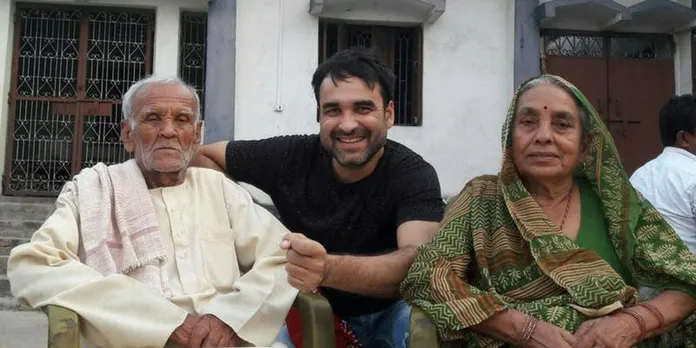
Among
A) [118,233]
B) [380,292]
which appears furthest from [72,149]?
[380,292]

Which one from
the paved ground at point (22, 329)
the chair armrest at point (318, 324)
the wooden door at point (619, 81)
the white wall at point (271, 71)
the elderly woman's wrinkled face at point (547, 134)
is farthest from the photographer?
the wooden door at point (619, 81)

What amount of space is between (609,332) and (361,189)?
1079 millimetres

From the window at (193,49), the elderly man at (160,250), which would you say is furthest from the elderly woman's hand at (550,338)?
the window at (193,49)

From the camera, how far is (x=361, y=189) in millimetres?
2955

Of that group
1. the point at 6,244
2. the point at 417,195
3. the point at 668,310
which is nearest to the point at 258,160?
the point at 417,195

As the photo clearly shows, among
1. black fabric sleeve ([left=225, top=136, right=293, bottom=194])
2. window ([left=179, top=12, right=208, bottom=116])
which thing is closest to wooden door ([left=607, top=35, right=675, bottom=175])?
window ([left=179, top=12, right=208, bottom=116])

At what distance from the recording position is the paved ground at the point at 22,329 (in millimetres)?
4891

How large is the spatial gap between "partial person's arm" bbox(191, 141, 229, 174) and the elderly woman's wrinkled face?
4.38 feet

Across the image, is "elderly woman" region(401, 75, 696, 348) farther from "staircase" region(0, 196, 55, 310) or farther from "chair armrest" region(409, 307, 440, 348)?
"staircase" region(0, 196, 55, 310)

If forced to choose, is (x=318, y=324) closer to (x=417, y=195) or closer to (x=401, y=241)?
(x=401, y=241)

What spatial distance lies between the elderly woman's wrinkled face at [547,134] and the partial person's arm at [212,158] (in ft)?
4.38

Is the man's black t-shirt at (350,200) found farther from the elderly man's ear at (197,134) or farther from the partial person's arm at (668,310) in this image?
the partial person's arm at (668,310)

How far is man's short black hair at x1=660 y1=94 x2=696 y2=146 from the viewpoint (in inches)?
171

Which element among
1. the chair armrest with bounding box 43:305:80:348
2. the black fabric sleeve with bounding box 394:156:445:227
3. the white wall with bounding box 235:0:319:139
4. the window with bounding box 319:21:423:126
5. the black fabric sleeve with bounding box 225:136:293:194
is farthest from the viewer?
the window with bounding box 319:21:423:126
